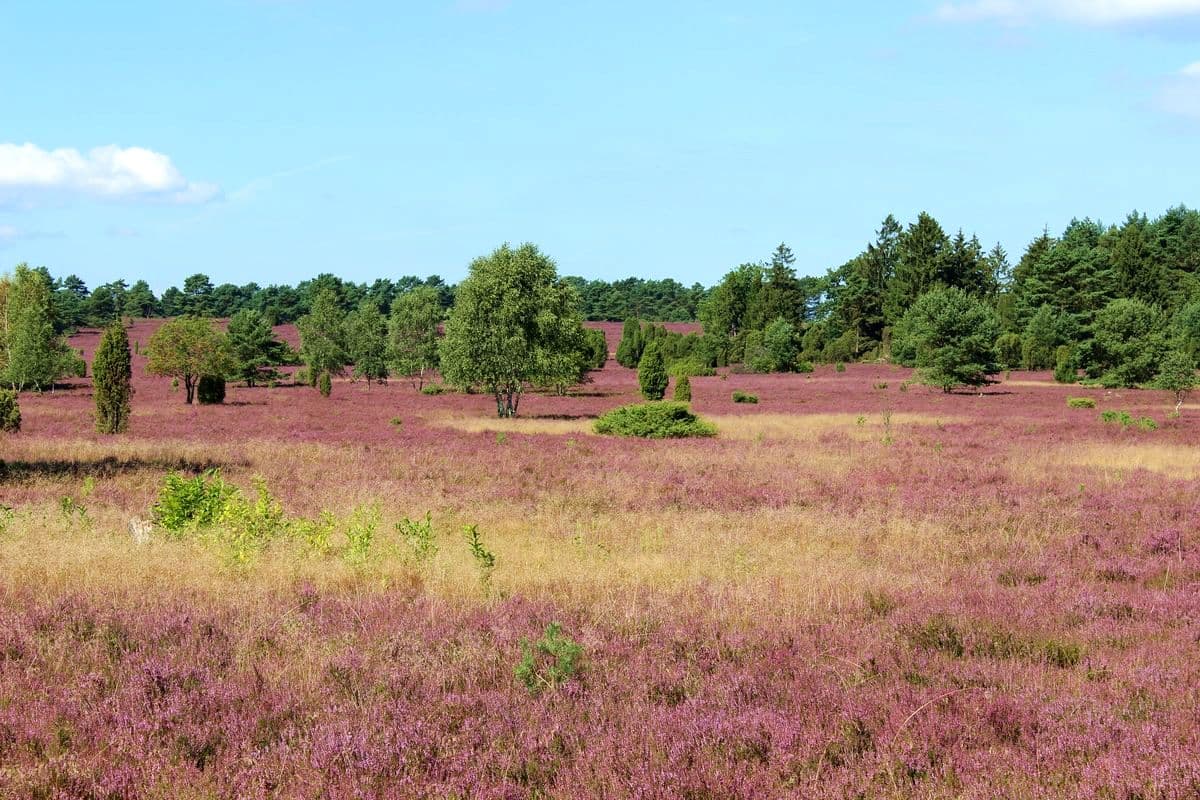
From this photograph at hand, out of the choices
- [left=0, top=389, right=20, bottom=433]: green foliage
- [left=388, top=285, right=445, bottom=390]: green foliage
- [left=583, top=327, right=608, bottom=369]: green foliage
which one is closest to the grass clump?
[left=0, top=389, right=20, bottom=433]: green foliage

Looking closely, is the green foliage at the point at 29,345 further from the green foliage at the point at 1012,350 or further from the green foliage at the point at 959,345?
the green foliage at the point at 1012,350

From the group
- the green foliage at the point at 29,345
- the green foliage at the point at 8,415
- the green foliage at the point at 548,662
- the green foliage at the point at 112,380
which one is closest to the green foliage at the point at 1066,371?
the green foliage at the point at 112,380

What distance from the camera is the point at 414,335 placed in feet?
248

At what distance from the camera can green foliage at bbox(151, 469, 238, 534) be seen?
12.3 meters

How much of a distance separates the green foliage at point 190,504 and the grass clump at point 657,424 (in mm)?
18403

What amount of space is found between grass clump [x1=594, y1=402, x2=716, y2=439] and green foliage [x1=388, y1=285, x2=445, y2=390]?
43825mm

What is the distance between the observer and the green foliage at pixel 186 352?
48.0 meters

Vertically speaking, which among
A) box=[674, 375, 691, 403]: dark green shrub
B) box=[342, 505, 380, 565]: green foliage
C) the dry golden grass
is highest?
box=[674, 375, 691, 403]: dark green shrub

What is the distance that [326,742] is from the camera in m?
4.88

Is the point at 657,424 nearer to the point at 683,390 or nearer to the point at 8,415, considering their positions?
the point at 683,390

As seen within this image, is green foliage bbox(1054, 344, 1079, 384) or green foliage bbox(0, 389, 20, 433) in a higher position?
green foliage bbox(1054, 344, 1079, 384)

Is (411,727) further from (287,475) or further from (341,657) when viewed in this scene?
(287,475)

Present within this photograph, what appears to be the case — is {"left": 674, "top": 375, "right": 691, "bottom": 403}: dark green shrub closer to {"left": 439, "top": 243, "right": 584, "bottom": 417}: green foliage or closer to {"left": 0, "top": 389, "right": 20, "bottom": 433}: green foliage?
{"left": 439, "top": 243, "right": 584, "bottom": 417}: green foliage

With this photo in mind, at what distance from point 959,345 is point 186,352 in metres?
46.1
